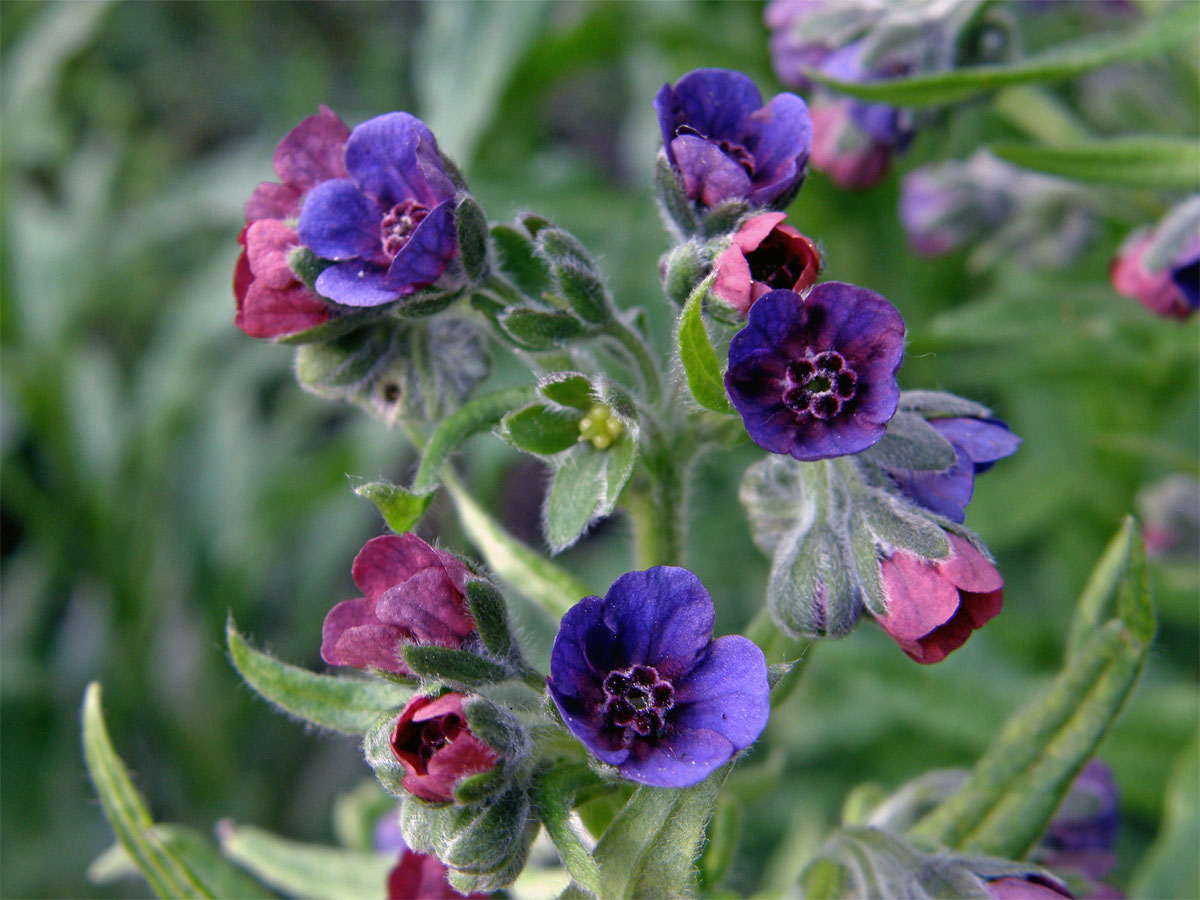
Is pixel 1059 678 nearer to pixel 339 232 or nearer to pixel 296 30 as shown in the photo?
pixel 339 232

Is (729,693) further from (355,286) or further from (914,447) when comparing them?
(355,286)

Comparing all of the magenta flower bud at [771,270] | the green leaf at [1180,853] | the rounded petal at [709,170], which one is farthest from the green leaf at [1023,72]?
the green leaf at [1180,853]

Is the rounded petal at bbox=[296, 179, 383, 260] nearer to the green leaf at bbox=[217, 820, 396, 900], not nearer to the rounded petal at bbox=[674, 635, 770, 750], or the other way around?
the rounded petal at bbox=[674, 635, 770, 750]

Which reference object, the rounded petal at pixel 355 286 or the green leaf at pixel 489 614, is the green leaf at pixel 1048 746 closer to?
the green leaf at pixel 489 614

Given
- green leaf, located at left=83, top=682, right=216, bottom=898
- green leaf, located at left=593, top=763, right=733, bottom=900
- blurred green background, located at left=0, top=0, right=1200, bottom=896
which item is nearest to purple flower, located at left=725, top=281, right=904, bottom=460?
green leaf, located at left=593, top=763, right=733, bottom=900

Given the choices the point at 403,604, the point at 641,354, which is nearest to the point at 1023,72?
the point at 641,354

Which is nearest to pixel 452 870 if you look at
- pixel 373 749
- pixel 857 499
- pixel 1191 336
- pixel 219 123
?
pixel 373 749
